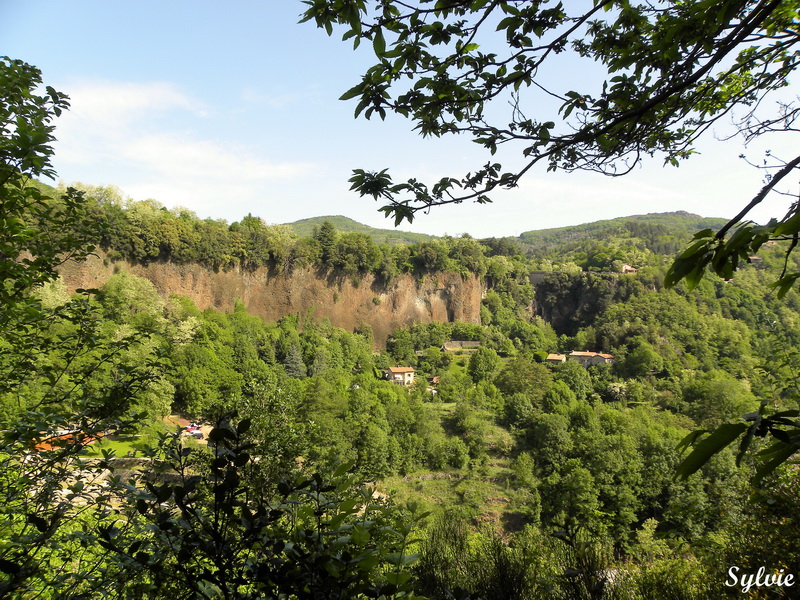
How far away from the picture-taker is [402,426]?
20.9 m

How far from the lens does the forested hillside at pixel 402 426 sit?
136cm

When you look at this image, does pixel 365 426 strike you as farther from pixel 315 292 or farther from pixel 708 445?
pixel 708 445

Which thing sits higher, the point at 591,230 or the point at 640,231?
the point at 591,230

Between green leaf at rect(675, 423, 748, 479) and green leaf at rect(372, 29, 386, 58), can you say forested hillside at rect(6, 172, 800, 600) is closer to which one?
green leaf at rect(675, 423, 748, 479)

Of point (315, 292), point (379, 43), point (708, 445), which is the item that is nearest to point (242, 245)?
point (315, 292)

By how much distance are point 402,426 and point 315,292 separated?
11.1 metres

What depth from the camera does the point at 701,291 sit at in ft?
120

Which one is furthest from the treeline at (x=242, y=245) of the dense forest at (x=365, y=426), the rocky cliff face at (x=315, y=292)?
the rocky cliff face at (x=315, y=292)

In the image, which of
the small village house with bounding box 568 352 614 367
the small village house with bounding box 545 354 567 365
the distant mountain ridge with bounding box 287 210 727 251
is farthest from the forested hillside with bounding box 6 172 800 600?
the distant mountain ridge with bounding box 287 210 727 251

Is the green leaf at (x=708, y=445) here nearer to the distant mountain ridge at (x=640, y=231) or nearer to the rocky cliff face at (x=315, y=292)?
the rocky cliff face at (x=315, y=292)

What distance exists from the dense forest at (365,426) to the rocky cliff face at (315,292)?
2.62 feet

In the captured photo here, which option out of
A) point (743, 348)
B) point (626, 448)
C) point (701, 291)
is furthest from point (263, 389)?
point (701, 291)

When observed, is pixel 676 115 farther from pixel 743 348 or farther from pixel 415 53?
pixel 743 348

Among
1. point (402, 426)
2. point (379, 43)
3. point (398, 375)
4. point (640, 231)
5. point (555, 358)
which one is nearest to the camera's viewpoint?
point (379, 43)
